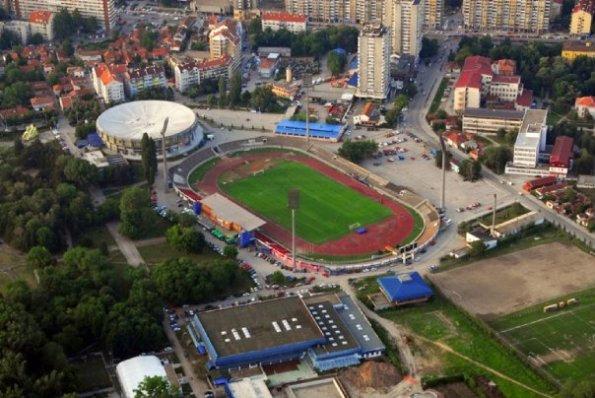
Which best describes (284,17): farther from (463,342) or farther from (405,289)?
(463,342)

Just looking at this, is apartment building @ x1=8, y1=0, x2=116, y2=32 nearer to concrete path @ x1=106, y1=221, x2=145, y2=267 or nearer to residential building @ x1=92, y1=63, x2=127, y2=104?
residential building @ x1=92, y1=63, x2=127, y2=104

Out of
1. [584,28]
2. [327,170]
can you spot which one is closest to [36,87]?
[327,170]

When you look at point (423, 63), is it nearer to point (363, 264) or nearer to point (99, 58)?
point (99, 58)

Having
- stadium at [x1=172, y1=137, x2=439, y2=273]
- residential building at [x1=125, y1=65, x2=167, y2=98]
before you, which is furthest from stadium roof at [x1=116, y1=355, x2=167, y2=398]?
residential building at [x1=125, y1=65, x2=167, y2=98]

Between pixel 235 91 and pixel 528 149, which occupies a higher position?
pixel 235 91

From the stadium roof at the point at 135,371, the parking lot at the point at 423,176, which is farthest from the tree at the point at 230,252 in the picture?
the parking lot at the point at 423,176

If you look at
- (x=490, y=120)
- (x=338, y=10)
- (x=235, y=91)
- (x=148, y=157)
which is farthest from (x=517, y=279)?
(x=338, y=10)

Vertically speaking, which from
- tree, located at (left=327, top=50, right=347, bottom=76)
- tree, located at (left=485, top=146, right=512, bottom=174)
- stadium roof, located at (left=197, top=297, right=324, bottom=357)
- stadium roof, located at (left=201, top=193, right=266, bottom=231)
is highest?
tree, located at (left=327, top=50, right=347, bottom=76)
